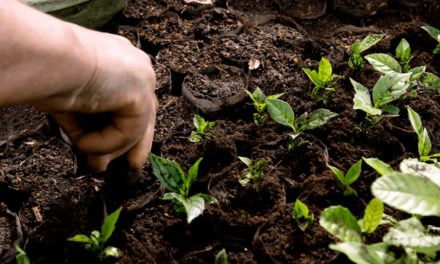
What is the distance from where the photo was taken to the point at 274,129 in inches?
61.2

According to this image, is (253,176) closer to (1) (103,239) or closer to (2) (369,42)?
(1) (103,239)

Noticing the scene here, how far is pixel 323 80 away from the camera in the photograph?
1596 millimetres

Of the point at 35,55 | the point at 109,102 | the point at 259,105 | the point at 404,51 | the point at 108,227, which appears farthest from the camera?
the point at 404,51

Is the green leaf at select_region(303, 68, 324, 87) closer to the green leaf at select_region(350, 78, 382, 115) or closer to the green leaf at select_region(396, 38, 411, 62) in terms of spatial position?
the green leaf at select_region(350, 78, 382, 115)

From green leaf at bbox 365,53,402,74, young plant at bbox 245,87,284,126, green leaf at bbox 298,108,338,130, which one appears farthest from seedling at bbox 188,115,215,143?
green leaf at bbox 365,53,402,74

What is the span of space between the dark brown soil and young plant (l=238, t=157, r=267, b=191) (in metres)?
0.02

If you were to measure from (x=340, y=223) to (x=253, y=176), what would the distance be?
12.3 inches

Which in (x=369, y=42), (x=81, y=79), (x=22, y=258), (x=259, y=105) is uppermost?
(x=81, y=79)

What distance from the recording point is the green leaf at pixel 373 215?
3.76ft

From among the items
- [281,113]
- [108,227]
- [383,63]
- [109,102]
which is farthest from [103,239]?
[383,63]

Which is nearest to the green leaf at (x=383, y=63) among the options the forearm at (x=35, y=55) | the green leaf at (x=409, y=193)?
the green leaf at (x=409, y=193)

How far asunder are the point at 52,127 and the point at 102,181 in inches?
10.9

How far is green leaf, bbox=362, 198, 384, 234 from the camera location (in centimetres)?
115

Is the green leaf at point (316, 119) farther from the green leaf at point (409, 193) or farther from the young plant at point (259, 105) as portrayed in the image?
the green leaf at point (409, 193)
